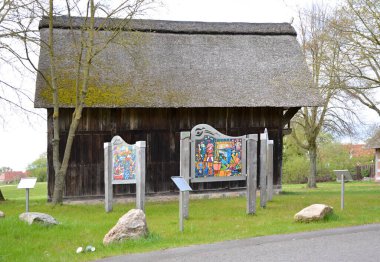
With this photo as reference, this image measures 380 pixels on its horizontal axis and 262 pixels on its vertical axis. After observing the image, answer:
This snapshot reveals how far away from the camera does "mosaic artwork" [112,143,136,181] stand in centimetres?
1645

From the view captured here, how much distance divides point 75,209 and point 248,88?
8.63 m

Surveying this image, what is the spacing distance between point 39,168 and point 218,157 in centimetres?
4813

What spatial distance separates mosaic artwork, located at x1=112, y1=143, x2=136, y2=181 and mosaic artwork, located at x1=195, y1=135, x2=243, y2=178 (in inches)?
93.0

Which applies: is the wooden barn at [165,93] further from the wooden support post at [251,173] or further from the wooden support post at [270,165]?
the wooden support post at [251,173]

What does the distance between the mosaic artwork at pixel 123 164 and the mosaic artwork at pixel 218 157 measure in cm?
236

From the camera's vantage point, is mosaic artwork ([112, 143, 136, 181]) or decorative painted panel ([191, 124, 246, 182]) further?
mosaic artwork ([112, 143, 136, 181])

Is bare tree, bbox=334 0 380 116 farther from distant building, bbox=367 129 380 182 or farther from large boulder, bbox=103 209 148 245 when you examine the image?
distant building, bbox=367 129 380 182

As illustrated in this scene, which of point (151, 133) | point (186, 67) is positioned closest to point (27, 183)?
point (151, 133)

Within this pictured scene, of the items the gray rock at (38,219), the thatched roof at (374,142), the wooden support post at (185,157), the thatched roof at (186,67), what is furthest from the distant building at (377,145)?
the gray rock at (38,219)

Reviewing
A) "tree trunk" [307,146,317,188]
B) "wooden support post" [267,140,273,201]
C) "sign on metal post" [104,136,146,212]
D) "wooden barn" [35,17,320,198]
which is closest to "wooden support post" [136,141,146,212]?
"sign on metal post" [104,136,146,212]

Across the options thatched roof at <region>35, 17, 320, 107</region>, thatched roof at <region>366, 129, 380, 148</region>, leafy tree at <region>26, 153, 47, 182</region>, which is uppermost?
thatched roof at <region>35, 17, 320, 107</region>

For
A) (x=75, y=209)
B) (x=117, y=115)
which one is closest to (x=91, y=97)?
(x=117, y=115)

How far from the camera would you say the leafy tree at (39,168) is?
5585 centimetres

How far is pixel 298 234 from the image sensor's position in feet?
37.1
